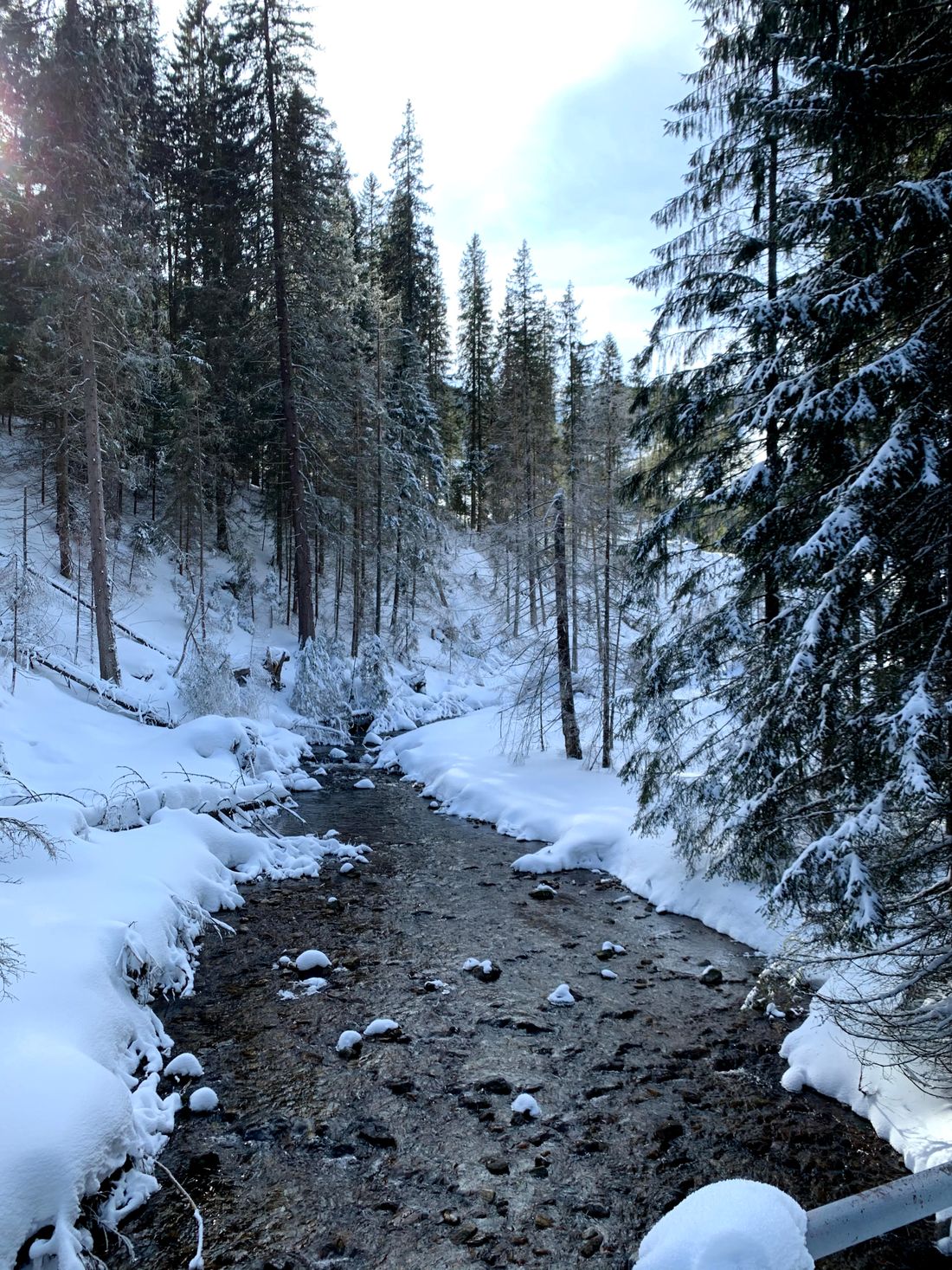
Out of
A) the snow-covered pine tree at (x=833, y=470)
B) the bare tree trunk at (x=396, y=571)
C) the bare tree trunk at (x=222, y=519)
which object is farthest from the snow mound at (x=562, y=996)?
the bare tree trunk at (x=222, y=519)

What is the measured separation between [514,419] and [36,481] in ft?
62.8

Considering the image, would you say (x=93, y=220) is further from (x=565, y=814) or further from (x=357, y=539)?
(x=565, y=814)

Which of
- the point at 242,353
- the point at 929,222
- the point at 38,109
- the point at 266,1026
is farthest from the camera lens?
the point at 242,353

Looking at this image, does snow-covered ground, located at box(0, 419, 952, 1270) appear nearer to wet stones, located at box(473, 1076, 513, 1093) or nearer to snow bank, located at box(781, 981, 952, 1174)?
snow bank, located at box(781, 981, 952, 1174)

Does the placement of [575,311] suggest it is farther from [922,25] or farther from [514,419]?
[922,25]

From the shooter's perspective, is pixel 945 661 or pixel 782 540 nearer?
pixel 945 661

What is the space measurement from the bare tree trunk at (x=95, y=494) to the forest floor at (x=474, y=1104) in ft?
27.0

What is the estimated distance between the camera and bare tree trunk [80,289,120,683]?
13.4m

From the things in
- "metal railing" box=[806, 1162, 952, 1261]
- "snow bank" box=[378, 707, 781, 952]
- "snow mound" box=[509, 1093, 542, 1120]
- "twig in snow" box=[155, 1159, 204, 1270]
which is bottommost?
"snow bank" box=[378, 707, 781, 952]

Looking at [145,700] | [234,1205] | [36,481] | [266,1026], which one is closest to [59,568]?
[36,481]

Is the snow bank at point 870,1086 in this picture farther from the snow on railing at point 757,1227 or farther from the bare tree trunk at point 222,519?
the bare tree trunk at point 222,519

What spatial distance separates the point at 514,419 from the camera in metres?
30.3

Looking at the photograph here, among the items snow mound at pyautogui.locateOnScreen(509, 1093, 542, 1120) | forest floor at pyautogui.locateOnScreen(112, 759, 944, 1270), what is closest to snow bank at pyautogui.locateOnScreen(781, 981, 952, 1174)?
forest floor at pyautogui.locateOnScreen(112, 759, 944, 1270)

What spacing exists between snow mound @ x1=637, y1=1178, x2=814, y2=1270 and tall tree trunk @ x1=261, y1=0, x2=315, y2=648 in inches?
732
